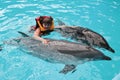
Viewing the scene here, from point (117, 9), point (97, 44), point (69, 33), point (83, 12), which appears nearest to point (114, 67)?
point (97, 44)

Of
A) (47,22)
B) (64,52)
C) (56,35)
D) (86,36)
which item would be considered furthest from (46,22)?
(64,52)

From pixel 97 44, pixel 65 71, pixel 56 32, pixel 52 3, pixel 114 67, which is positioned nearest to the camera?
pixel 65 71

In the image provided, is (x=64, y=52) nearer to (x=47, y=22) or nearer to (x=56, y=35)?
(x=47, y=22)

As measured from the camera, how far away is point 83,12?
11297mm

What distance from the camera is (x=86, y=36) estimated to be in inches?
315

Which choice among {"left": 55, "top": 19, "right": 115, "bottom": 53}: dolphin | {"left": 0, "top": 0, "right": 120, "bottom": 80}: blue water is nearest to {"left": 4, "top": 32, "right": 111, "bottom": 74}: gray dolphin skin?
{"left": 0, "top": 0, "right": 120, "bottom": 80}: blue water

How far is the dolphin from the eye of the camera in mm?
7770

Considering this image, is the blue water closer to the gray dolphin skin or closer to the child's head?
the gray dolphin skin

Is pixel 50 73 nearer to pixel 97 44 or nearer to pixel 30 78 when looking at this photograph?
pixel 30 78

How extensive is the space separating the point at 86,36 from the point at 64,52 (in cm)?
98

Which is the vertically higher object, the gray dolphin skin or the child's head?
the child's head

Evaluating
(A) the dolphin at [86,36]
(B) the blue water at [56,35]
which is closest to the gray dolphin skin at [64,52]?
(B) the blue water at [56,35]

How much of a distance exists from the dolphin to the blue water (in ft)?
1.19

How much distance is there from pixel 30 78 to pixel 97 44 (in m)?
1.94
